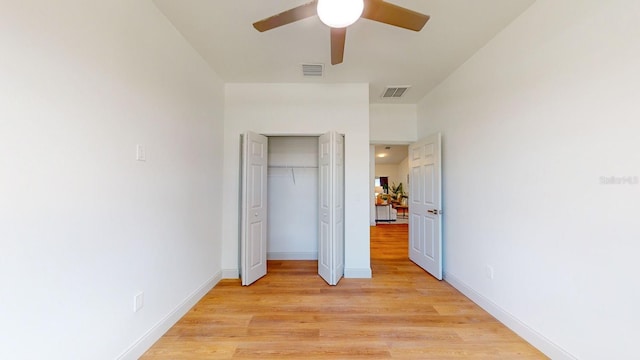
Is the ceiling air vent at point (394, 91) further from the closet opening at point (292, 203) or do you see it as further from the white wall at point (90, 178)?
the white wall at point (90, 178)

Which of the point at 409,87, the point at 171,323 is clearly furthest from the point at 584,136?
the point at 171,323

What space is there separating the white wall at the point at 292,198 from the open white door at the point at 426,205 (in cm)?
162

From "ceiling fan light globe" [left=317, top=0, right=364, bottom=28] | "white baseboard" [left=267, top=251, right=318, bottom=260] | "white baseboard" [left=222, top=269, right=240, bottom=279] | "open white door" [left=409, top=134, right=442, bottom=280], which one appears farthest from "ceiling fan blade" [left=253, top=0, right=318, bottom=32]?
"white baseboard" [left=267, top=251, right=318, bottom=260]

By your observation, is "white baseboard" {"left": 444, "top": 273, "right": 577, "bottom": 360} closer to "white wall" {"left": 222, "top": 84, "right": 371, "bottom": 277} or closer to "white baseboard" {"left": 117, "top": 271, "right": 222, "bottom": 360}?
"white wall" {"left": 222, "top": 84, "right": 371, "bottom": 277}

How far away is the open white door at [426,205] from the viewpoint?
11.6 feet

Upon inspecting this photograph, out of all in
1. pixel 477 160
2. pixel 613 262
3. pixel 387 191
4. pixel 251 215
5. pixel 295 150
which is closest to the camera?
pixel 613 262

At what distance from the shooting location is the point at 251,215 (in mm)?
3461

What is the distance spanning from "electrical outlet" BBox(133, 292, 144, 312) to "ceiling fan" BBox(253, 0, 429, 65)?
7.02ft

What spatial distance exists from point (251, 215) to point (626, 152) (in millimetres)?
3365

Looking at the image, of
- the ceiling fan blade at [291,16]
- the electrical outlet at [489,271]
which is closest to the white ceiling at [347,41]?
the ceiling fan blade at [291,16]

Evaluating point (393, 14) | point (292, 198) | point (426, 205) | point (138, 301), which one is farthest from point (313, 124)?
point (138, 301)

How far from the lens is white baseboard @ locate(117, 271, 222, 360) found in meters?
1.89

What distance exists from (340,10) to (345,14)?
0.04m

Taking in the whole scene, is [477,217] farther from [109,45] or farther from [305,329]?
[109,45]
